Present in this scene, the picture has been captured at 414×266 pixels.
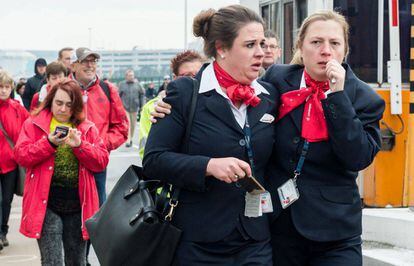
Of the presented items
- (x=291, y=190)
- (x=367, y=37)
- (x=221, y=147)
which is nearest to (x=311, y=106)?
(x=291, y=190)

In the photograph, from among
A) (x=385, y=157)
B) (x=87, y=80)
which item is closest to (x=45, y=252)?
(x=87, y=80)

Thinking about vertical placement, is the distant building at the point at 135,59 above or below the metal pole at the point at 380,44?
above

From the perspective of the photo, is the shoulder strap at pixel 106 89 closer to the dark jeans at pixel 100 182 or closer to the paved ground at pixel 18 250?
the dark jeans at pixel 100 182

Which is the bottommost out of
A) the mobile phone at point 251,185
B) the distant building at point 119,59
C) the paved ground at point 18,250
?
the paved ground at point 18,250

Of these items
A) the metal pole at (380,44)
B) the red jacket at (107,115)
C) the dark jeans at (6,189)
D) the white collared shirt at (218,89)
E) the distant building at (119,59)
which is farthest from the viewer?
the distant building at (119,59)

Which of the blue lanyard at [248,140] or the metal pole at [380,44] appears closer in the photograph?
the blue lanyard at [248,140]

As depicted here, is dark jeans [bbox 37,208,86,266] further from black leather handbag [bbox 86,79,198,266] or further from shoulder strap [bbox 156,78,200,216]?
shoulder strap [bbox 156,78,200,216]

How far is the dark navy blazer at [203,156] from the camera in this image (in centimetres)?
390

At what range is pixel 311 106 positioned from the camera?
164 inches

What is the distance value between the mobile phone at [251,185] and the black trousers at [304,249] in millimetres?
387

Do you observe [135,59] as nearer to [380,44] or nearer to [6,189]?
[6,189]

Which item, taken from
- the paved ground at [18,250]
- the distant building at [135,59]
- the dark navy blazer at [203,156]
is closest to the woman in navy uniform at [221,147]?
the dark navy blazer at [203,156]

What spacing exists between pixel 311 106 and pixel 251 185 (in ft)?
2.02

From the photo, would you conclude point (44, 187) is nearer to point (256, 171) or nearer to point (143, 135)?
point (143, 135)
